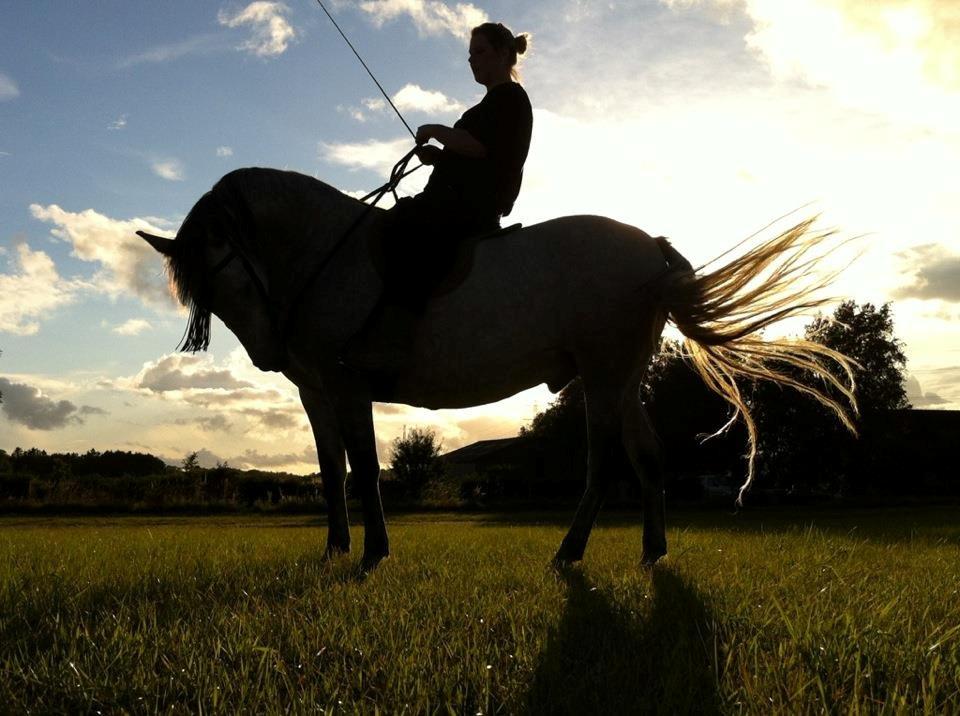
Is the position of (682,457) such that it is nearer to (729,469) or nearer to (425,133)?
(729,469)

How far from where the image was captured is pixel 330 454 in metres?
6.47

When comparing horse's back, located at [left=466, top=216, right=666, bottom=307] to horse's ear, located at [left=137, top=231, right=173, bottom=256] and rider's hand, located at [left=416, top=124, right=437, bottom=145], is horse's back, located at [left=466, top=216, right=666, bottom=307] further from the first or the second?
horse's ear, located at [left=137, top=231, right=173, bottom=256]

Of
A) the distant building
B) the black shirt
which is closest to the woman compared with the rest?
the black shirt

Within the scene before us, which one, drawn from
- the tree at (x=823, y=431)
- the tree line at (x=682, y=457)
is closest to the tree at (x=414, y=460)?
the tree line at (x=682, y=457)

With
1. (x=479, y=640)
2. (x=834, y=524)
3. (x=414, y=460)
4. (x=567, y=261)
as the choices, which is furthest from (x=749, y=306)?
(x=414, y=460)

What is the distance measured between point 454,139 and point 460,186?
13.3 inches

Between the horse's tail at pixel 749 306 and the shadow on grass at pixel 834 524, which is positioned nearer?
the horse's tail at pixel 749 306

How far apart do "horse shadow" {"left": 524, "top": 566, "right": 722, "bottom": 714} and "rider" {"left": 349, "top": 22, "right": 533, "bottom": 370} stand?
7.54ft

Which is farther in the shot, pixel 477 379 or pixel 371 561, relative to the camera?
pixel 477 379

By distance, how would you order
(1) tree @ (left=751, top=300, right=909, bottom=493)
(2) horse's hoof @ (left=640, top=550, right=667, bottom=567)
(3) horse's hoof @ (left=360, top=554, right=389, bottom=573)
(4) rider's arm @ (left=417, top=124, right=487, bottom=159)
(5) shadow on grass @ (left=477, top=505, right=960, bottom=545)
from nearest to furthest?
(3) horse's hoof @ (left=360, top=554, right=389, bottom=573), (4) rider's arm @ (left=417, top=124, right=487, bottom=159), (2) horse's hoof @ (left=640, top=550, right=667, bottom=567), (5) shadow on grass @ (left=477, top=505, right=960, bottom=545), (1) tree @ (left=751, top=300, right=909, bottom=493)

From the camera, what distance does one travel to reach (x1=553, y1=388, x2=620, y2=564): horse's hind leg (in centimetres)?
576

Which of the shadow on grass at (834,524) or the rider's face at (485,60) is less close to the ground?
the rider's face at (485,60)

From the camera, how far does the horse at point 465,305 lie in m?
5.55

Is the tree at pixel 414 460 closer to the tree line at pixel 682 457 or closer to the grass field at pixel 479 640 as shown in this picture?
the tree line at pixel 682 457
